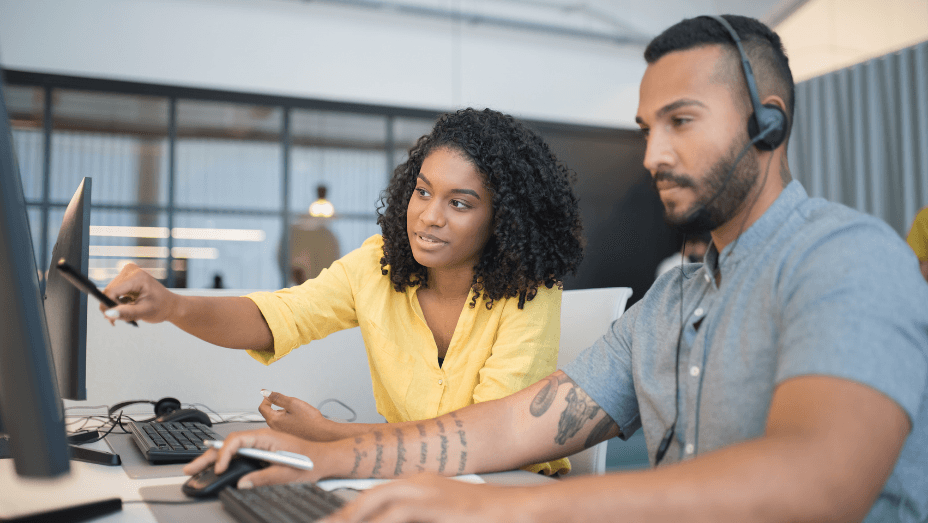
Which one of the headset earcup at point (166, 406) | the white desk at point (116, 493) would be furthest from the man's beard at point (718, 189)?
the headset earcup at point (166, 406)

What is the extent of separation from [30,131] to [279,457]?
4795 millimetres

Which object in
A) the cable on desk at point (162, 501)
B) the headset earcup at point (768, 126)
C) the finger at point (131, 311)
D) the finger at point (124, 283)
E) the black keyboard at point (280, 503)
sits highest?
the headset earcup at point (768, 126)

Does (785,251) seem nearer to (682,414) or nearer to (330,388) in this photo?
(682,414)

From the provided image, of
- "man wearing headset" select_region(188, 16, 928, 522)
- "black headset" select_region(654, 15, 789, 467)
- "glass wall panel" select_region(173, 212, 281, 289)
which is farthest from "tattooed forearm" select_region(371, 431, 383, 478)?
"glass wall panel" select_region(173, 212, 281, 289)

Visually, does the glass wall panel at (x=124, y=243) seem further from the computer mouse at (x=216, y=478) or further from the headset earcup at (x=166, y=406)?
the computer mouse at (x=216, y=478)

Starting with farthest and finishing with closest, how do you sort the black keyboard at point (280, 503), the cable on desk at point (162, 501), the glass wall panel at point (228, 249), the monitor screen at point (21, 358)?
1. the glass wall panel at point (228, 249)
2. the cable on desk at point (162, 501)
3. the black keyboard at point (280, 503)
4. the monitor screen at point (21, 358)

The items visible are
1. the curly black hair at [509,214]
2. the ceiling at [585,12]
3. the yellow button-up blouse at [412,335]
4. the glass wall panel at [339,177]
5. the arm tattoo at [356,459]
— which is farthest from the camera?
the ceiling at [585,12]

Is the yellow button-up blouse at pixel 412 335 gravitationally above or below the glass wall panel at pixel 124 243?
below

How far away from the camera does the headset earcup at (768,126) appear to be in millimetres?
803

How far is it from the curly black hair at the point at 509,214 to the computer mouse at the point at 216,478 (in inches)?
28.7

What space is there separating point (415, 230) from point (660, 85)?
711 mm

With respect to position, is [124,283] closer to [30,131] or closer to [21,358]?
[21,358]

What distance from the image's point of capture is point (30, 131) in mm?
4480

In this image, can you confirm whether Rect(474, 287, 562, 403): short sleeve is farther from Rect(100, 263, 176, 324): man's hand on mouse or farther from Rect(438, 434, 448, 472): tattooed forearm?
Rect(100, 263, 176, 324): man's hand on mouse
